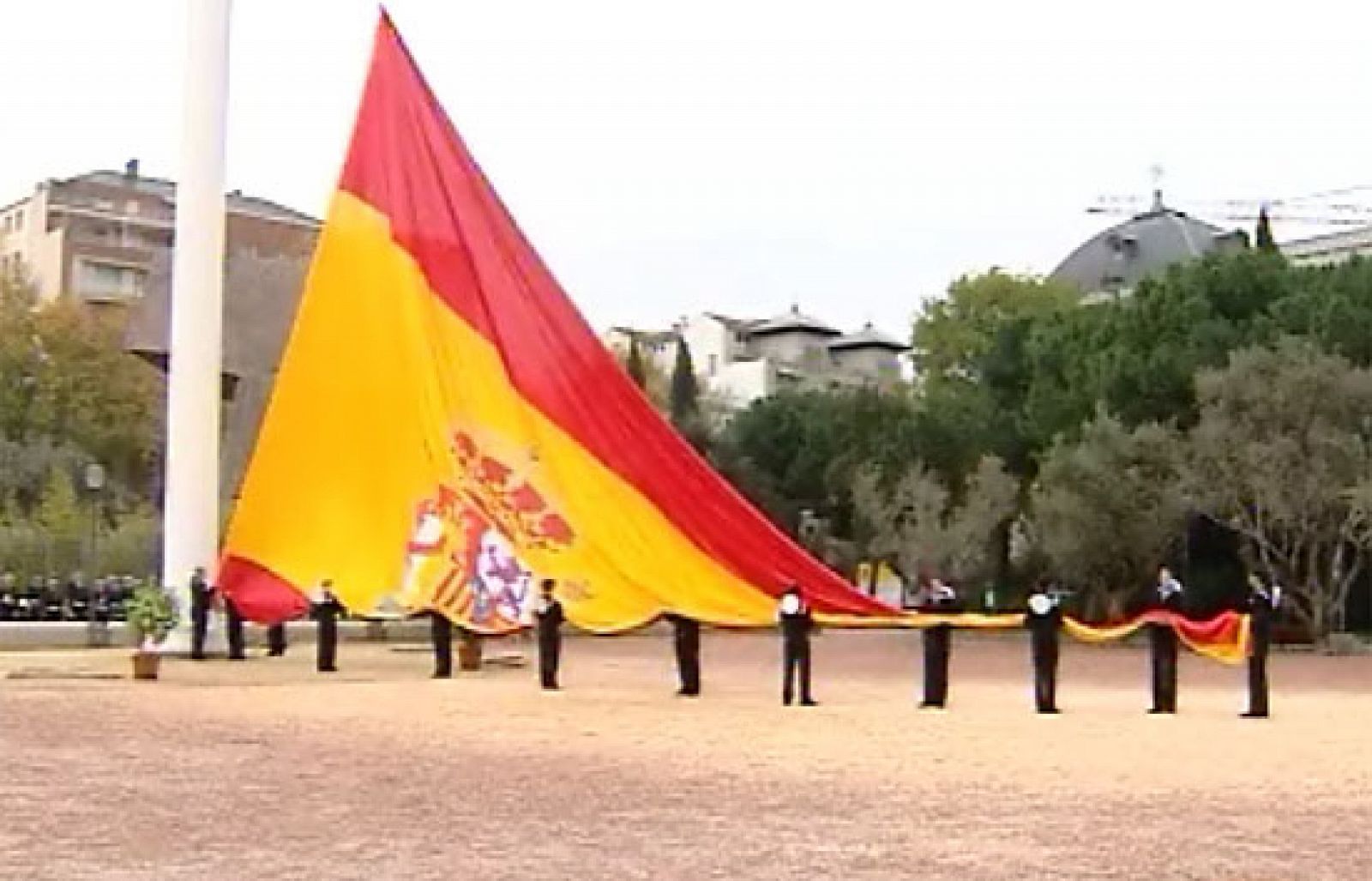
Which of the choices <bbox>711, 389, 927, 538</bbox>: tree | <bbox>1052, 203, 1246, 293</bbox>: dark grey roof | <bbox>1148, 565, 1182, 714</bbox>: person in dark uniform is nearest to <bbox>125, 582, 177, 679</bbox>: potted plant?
<bbox>1148, 565, 1182, 714</bbox>: person in dark uniform

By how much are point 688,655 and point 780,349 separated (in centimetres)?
8140

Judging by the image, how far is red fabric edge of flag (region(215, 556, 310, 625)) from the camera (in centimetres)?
2570

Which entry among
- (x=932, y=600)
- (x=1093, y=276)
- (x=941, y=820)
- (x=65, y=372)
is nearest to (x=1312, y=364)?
(x=932, y=600)

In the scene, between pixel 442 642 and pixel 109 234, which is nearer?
pixel 442 642

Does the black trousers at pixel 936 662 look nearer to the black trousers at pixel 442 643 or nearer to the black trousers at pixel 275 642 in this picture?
the black trousers at pixel 442 643

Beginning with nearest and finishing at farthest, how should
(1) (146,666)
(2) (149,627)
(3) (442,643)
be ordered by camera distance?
(1) (146,666) → (2) (149,627) → (3) (442,643)

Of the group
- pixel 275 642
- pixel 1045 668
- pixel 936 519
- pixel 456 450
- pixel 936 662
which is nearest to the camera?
pixel 1045 668

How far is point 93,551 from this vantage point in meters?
40.9

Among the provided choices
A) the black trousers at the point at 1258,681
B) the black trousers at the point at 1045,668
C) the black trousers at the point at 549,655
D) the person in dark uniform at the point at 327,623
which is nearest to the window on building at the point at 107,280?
the person in dark uniform at the point at 327,623

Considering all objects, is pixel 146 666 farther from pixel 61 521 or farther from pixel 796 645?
pixel 61 521

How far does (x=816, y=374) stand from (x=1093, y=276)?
18.6 meters

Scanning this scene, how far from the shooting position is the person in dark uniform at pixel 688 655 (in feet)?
70.3

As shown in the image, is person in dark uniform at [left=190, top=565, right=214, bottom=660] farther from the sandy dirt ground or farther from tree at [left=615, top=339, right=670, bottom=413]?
tree at [left=615, top=339, right=670, bottom=413]

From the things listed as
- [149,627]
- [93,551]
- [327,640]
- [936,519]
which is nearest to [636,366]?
[936,519]
